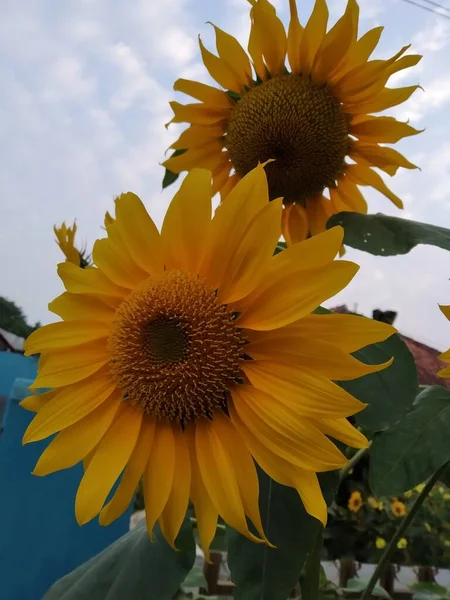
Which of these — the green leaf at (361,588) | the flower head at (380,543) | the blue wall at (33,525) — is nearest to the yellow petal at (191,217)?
the blue wall at (33,525)

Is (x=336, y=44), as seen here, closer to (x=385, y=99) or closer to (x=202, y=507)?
(x=385, y=99)

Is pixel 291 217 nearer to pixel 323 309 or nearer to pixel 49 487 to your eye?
pixel 323 309

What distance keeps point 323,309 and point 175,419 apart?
0.16 m

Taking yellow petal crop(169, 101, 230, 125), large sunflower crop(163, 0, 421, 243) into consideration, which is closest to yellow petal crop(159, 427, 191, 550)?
large sunflower crop(163, 0, 421, 243)

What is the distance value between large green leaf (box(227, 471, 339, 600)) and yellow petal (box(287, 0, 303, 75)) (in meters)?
0.50

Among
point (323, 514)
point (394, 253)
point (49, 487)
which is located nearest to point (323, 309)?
point (394, 253)

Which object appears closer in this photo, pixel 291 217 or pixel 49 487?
pixel 291 217

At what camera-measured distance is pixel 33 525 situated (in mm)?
1023

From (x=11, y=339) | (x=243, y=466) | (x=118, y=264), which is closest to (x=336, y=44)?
(x=118, y=264)

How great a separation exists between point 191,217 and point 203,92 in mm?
376

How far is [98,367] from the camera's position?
483 millimetres

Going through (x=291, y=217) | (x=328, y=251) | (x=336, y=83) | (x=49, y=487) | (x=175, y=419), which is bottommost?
(x=49, y=487)

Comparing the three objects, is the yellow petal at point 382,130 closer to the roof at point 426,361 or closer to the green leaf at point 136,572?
the green leaf at point 136,572

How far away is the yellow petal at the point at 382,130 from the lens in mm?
686
